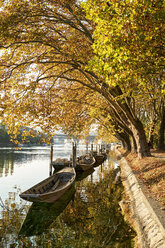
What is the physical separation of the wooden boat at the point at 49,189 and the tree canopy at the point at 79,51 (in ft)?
13.0

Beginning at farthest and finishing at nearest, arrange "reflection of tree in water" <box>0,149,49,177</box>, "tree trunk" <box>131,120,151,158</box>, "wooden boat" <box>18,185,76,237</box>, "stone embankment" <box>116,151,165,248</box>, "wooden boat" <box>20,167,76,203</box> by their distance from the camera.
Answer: "reflection of tree in water" <box>0,149,49,177</box> → "tree trunk" <box>131,120,151,158</box> → "wooden boat" <box>20,167,76,203</box> → "wooden boat" <box>18,185,76,237</box> → "stone embankment" <box>116,151,165,248</box>

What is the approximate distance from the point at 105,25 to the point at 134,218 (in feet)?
25.5

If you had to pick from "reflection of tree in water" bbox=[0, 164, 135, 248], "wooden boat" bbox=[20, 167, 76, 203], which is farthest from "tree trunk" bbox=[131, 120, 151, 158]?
"reflection of tree in water" bbox=[0, 164, 135, 248]

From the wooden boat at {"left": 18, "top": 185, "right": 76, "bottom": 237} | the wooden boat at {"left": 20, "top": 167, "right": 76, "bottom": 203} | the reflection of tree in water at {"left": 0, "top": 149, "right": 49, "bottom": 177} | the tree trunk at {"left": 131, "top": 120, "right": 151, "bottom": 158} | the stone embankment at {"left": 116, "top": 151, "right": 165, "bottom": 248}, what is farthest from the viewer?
the reflection of tree in water at {"left": 0, "top": 149, "right": 49, "bottom": 177}

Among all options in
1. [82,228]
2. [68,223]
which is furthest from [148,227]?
[68,223]

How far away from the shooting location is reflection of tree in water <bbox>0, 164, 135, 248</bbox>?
24.8 feet

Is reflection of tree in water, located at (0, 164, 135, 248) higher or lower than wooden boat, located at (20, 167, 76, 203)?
lower

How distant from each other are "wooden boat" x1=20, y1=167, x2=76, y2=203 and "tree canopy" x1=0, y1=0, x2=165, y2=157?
13.0 feet

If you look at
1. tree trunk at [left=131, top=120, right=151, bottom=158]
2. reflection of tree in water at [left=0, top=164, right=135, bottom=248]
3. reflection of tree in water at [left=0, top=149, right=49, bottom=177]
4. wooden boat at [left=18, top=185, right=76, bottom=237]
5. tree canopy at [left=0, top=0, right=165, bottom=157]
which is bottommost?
reflection of tree in water at [left=0, top=149, right=49, bottom=177]

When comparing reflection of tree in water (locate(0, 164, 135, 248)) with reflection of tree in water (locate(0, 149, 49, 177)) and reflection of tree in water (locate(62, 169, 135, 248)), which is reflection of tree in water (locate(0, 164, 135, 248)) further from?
reflection of tree in water (locate(0, 149, 49, 177))

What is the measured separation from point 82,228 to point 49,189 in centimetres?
599

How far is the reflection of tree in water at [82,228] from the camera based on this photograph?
7.57 meters

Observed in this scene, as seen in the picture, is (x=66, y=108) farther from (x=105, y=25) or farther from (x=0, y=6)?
(x=105, y=25)

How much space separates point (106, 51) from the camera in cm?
660
